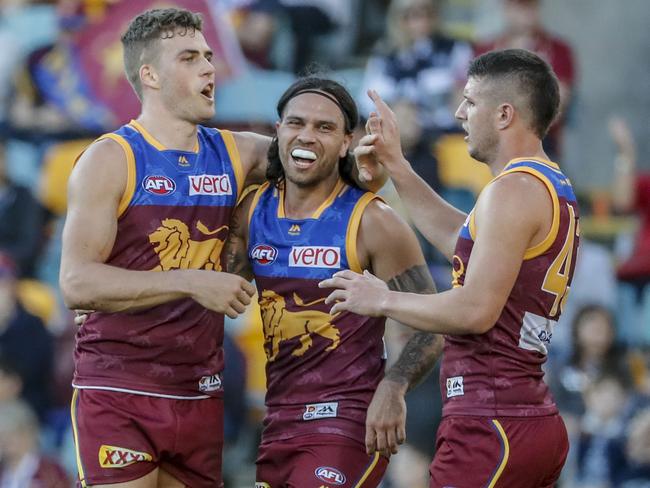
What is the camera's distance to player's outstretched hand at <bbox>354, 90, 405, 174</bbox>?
18.0 feet

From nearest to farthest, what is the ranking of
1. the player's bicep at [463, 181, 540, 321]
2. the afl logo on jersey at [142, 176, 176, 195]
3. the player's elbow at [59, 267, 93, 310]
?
the player's bicep at [463, 181, 540, 321] → the player's elbow at [59, 267, 93, 310] → the afl logo on jersey at [142, 176, 176, 195]

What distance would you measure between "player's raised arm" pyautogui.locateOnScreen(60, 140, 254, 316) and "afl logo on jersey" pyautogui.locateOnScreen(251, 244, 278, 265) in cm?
54

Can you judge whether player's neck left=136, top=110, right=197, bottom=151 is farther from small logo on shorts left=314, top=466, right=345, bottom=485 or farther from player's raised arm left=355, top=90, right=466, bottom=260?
small logo on shorts left=314, top=466, right=345, bottom=485

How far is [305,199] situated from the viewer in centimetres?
564

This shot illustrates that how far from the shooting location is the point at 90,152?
17.3 feet

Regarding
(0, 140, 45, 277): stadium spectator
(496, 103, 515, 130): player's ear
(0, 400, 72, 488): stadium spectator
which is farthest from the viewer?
(0, 140, 45, 277): stadium spectator

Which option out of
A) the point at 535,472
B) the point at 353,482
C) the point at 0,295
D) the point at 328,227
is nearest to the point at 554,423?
the point at 535,472

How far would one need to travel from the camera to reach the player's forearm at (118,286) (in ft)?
16.8

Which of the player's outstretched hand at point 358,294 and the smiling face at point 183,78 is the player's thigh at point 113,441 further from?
the smiling face at point 183,78

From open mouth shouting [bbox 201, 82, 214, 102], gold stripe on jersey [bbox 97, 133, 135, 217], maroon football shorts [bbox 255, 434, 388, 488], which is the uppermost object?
open mouth shouting [bbox 201, 82, 214, 102]

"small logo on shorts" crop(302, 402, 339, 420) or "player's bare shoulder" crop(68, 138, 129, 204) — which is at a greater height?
"player's bare shoulder" crop(68, 138, 129, 204)

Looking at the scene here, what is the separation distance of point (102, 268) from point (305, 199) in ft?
3.36

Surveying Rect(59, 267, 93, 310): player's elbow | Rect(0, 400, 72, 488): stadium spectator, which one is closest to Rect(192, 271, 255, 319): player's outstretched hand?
Rect(59, 267, 93, 310): player's elbow

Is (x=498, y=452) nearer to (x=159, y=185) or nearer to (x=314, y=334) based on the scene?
(x=314, y=334)
